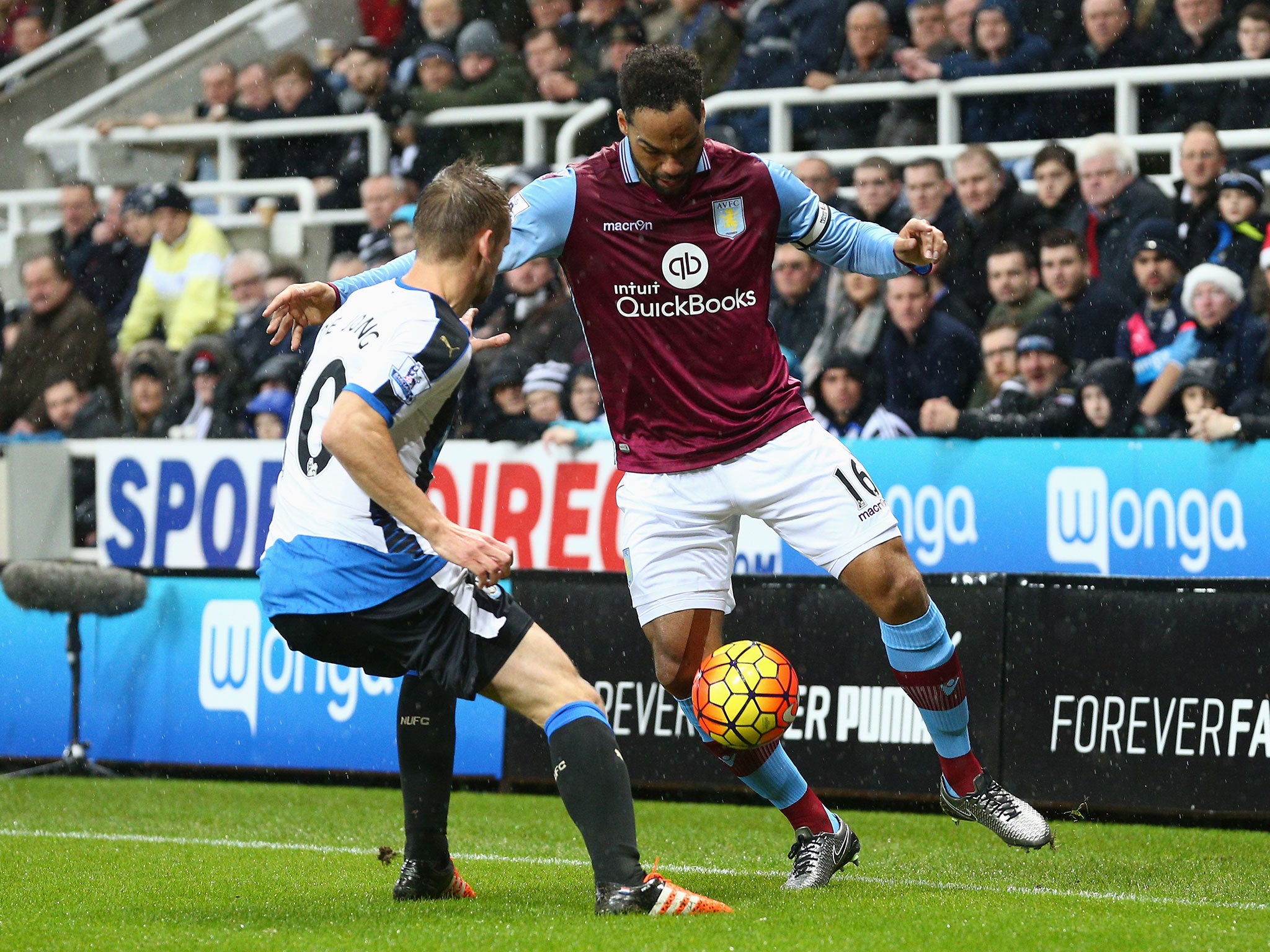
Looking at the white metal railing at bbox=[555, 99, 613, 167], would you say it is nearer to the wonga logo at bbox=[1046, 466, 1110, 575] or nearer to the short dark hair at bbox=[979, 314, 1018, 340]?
the short dark hair at bbox=[979, 314, 1018, 340]

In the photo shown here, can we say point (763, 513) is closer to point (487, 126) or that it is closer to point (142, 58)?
point (487, 126)

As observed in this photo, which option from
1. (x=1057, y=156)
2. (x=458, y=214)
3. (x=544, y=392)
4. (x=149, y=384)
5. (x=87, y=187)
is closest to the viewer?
(x=458, y=214)

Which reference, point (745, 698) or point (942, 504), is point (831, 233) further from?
point (942, 504)

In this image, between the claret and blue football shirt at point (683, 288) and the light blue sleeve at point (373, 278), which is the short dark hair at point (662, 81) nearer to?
the claret and blue football shirt at point (683, 288)

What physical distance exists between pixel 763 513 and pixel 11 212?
11905mm

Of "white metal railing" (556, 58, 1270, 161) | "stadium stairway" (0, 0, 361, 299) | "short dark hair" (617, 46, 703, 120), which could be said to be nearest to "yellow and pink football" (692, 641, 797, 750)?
"short dark hair" (617, 46, 703, 120)

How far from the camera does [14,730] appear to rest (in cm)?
934

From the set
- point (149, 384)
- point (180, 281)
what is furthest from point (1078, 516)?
point (180, 281)

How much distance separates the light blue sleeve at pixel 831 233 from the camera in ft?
18.6

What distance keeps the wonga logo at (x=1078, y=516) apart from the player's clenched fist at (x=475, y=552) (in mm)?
5058

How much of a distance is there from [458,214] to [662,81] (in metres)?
0.97

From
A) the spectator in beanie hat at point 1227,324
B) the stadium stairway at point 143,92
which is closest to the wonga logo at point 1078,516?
the spectator in beanie hat at point 1227,324

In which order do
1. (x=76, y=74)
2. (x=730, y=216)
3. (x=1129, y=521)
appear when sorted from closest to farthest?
(x=730, y=216)
(x=1129, y=521)
(x=76, y=74)

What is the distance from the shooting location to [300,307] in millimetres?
5086
